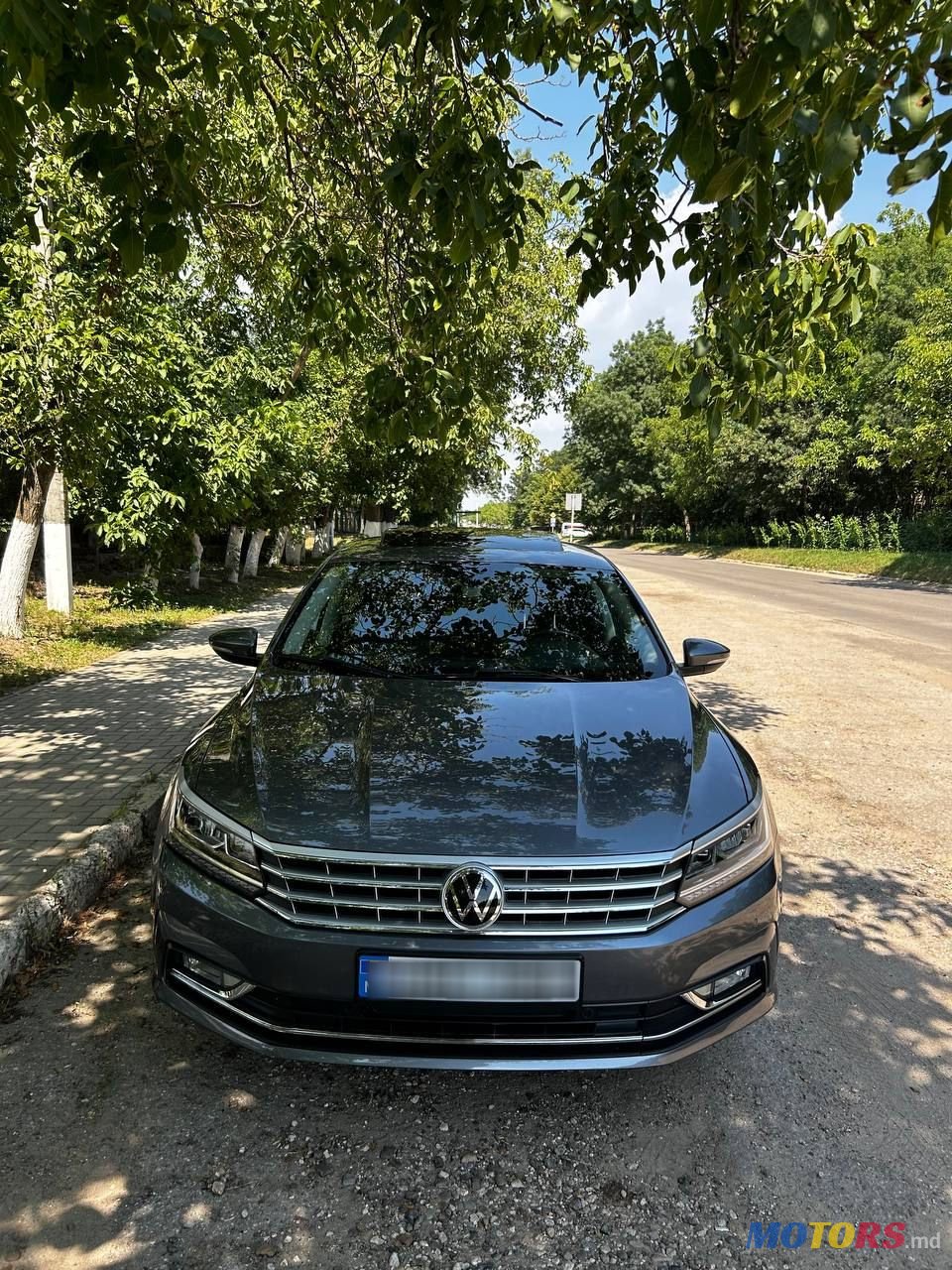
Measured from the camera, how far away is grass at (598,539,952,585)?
978 inches

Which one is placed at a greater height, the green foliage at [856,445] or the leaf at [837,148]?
the green foliage at [856,445]

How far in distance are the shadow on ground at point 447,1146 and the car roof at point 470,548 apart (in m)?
2.22

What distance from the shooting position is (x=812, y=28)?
1568 millimetres

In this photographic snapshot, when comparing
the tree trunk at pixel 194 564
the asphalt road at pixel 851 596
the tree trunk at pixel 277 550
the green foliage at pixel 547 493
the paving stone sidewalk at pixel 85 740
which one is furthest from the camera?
the green foliage at pixel 547 493

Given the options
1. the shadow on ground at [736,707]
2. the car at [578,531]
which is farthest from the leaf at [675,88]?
the car at [578,531]

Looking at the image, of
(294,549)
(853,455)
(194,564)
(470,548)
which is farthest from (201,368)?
(853,455)

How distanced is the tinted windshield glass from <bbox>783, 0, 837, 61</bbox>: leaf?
209cm

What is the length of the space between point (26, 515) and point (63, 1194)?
8.96 meters

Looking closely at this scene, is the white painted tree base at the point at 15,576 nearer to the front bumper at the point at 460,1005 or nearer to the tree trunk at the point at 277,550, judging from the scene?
the front bumper at the point at 460,1005

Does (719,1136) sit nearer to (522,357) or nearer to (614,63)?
(614,63)

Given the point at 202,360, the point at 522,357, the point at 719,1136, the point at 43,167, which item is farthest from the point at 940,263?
the point at 719,1136

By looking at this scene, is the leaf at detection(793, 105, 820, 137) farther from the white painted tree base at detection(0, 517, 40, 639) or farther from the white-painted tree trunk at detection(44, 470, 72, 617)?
the white-painted tree trunk at detection(44, 470, 72, 617)

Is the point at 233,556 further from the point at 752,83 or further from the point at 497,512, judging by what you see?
the point at 497,512

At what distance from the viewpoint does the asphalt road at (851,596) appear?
1330 centimetres
